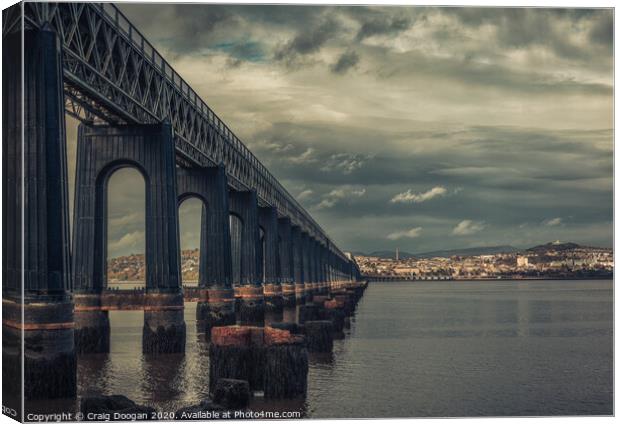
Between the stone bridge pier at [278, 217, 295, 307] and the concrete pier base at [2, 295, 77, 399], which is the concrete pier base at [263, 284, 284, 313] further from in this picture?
the concrete pier base at [2, 295, 77, 399]

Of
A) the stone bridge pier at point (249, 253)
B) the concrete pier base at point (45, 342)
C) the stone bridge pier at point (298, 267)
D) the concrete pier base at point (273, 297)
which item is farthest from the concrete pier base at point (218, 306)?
the stone bridge pier at point (298, 267)

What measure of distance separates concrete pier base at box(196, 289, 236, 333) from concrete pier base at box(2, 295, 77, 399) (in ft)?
109

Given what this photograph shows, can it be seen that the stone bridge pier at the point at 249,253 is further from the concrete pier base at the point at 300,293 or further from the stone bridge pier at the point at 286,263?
the concrete pier base at the point at 300,293

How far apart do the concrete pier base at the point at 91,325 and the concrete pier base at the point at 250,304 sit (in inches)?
1132

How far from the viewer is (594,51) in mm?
24750

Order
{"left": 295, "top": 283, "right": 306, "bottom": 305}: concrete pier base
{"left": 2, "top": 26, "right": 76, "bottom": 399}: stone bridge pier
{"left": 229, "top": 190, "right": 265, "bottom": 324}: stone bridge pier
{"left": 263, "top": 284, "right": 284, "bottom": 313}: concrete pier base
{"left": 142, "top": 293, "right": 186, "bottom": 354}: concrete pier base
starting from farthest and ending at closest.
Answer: {"left": 295, "top": 283, "right": 306, "bottom": 305}: concrete pier base < {"left": 263, "top": 284, "right": 284, "bottom": 313}: concrete pier base < {"left": 229, "top": 190, "right": 265, "bottom": 324}: stone bridge pier < {"left": 142, "top": 293, "right": 186, "bottom": 354}: concrete pier base < {"left": 2, "top": 26, "right": 76, "bottom": 399}: stone bridge pier

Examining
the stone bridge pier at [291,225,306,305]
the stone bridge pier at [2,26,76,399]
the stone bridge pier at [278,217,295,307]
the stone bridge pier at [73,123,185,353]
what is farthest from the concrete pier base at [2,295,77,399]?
the stone bridge pier at [291,225,306,305]

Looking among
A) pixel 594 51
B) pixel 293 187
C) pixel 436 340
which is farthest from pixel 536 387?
pixel 436 340

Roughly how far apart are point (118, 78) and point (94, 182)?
7.78 meters

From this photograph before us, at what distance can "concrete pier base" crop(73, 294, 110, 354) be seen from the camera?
144 feet

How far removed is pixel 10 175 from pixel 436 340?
3862 centimetres

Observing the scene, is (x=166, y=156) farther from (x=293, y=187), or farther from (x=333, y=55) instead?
(x=333, y=55)

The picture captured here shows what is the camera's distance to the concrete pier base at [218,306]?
2398 inches

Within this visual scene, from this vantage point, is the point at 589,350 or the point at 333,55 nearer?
the point at 333,55
